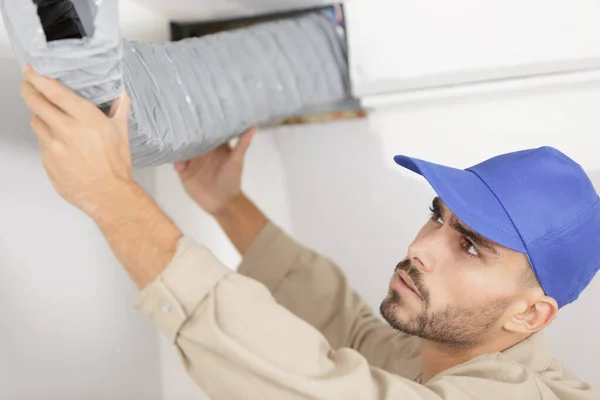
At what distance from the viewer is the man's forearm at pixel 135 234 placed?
2.33 ft

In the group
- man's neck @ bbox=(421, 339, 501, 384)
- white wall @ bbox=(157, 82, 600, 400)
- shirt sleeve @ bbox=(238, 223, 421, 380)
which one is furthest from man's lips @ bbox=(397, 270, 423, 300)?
white wall @ bbox=(157, 82, 600, 400)

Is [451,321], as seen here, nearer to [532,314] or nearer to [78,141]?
[532,314]

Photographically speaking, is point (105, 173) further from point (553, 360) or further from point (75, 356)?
point (553, 360)

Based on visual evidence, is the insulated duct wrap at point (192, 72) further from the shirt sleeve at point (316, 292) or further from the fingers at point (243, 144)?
the shirt sleeve at point (316, 292)

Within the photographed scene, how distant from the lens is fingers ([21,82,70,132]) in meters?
0.64

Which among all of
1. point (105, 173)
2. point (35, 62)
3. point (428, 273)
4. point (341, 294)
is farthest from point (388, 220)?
point (35, 62)

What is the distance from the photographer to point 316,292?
47.3 inches

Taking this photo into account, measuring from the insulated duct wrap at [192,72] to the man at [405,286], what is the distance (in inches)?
1.6

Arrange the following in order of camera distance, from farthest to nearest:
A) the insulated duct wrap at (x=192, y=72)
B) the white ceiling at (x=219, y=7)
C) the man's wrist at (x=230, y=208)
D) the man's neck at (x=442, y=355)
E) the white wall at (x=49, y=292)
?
the man's wrist at (x=230, y=208), the white ceiling at (x=219, y=7), the man's neck at (x=442, y=355), the white wall at (x=49, y=292), the insulated duct wrap at (x=192, y=72)

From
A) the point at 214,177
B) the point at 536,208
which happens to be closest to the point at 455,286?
the point at 536,208

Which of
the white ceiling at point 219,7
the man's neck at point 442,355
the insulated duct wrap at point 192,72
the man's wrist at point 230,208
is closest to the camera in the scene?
the insulated duct wrap at point 192,72

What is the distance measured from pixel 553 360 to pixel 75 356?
0.75m

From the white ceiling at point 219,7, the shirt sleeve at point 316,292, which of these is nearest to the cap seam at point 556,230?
the shirt sleeve at point 316,292

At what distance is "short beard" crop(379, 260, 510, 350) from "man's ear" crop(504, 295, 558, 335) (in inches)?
0.9
